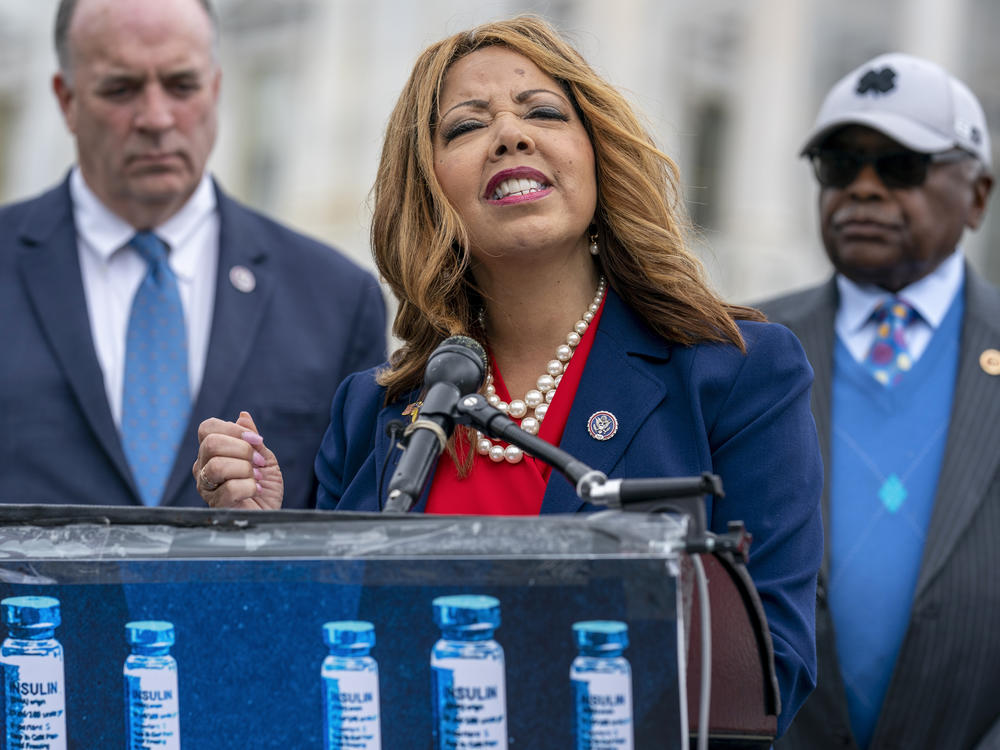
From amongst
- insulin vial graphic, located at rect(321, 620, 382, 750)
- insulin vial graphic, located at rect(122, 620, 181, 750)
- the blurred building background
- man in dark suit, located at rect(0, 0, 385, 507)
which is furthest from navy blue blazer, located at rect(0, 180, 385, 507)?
the blurred building background

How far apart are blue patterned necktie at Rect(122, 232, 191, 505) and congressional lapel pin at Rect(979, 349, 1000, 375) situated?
219 cm

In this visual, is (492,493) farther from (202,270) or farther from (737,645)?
(202,270)

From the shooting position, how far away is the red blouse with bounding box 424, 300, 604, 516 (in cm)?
252

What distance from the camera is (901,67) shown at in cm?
428

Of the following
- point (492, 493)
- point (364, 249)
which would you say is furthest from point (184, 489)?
point (364, 249)

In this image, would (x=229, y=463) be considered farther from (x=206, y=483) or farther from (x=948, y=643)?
(x=948, y=643)

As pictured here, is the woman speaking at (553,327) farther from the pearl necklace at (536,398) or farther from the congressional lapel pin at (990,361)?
the congressional lapel pin at (990,361)

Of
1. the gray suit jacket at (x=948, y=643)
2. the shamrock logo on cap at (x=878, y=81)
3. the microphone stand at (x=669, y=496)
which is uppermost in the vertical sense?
the shamrock logo on cap at (x=878, y=81)

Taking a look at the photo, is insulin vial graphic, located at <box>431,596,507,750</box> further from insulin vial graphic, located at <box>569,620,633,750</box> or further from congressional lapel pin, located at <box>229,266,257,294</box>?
congressional lapel pin, located at <box>229,266,257,294</box>

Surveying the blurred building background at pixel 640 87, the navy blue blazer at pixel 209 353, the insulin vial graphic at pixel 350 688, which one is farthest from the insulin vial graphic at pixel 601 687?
the blurred building background at pixel 640 87

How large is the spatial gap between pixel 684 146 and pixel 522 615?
1913 centimetres

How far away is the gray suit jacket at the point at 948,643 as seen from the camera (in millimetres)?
3510

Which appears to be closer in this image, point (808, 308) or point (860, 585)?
point (860, 585)

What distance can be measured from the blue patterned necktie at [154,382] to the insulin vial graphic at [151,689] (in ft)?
6.43
